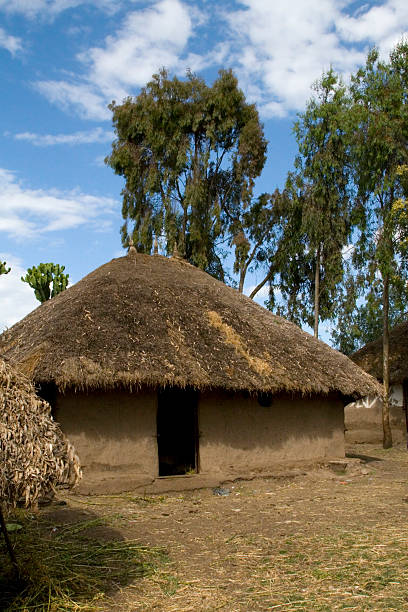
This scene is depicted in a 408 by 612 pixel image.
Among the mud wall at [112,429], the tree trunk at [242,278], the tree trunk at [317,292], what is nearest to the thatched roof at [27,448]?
the mud wall at [112,429]

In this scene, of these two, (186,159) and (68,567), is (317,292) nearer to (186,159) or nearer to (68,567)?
(186,159)

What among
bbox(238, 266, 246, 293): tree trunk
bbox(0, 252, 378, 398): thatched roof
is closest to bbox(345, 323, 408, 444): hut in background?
bbox(0, 252, 378, 398): thatched roof

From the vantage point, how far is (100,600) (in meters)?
4.96

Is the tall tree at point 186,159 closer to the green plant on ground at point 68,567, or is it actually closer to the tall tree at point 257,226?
the tall tree at point 257,226

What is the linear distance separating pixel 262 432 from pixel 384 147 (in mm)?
9980

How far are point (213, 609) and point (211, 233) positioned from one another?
65.6 ft

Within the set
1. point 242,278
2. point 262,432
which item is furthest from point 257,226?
point 262,432

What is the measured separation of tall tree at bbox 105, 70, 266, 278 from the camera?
23.5 metres

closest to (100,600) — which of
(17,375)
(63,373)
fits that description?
(17,375)

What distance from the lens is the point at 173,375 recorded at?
31.5 feet

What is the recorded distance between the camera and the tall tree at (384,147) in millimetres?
16828

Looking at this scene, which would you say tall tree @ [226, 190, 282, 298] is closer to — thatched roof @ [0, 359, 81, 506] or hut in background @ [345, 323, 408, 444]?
hut in background @ [345, 323, 408, 444]

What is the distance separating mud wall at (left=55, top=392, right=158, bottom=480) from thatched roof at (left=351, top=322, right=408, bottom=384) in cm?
1056

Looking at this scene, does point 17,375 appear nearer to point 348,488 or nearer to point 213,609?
point 213,609
